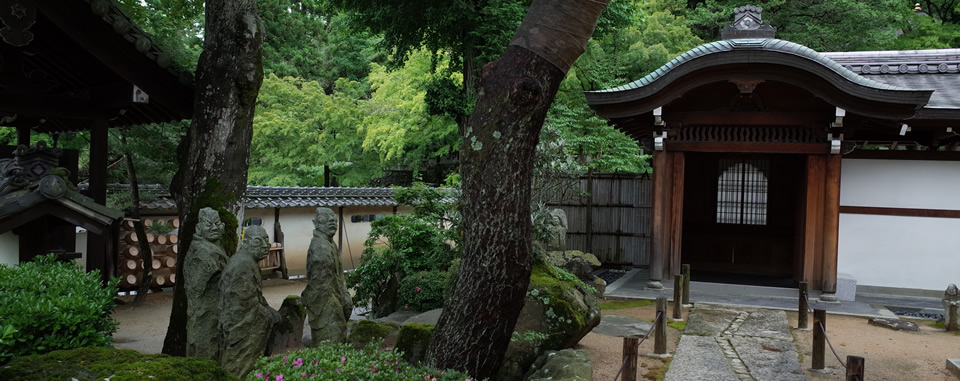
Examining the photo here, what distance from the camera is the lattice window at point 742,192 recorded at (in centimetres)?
1484

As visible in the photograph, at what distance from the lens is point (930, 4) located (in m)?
24.0

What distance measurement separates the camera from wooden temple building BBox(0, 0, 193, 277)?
614 centimetres

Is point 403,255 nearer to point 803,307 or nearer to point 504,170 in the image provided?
point 504,170

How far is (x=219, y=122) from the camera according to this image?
21.4ft

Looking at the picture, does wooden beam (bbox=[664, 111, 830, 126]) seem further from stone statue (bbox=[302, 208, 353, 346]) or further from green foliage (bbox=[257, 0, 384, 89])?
green foliage (bbox=[257, 0, 384, 89])

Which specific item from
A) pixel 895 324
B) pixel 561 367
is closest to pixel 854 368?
pixel 561 367

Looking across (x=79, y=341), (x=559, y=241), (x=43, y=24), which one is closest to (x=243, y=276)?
(x=79, y=341)

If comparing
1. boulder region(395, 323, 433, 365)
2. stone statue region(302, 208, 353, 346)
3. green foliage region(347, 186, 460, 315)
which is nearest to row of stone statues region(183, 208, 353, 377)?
stone statue region(302, 208, 353, 346)

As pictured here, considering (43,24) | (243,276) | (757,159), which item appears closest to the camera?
(243,276)

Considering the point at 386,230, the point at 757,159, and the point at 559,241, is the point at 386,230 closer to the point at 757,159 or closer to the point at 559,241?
the point at 559,241

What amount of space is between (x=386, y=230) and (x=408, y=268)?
76cm

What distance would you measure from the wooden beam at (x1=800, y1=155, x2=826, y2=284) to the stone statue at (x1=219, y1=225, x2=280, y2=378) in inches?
370

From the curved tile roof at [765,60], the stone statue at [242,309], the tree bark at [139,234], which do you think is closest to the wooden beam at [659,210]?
the curved tile roof at [765,60]

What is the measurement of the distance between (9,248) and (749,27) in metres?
10.9
